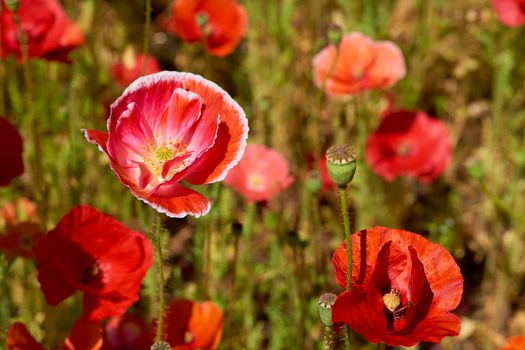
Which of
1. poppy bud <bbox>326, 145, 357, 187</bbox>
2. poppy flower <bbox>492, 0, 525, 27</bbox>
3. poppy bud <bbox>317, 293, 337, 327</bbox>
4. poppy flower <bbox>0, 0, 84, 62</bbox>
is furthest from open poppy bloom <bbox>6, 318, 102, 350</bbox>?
poppy flower <bbox>492, 0, 525, 27</bbox>

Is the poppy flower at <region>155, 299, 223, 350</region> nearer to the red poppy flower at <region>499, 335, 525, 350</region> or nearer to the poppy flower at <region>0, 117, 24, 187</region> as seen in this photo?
the poppy flower at <region>0, 117, 24, 187</region>

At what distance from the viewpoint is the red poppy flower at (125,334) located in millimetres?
1954

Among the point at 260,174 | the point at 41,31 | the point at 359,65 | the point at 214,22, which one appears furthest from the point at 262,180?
the point at 41,31

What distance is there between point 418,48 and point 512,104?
1.67 ft

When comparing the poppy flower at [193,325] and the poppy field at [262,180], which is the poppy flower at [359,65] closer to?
the poppy field at [262,180]

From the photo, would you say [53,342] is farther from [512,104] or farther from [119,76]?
[512,104]

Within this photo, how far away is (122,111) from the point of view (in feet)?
5.16

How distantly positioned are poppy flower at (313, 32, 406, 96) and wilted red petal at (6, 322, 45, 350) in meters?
1.43

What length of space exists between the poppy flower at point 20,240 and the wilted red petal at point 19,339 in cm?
35

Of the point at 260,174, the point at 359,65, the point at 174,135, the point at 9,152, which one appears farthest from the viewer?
the point at 359,65

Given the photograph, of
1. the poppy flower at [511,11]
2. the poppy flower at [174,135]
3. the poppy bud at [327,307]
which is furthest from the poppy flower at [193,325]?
the poppy flower at [511,11]

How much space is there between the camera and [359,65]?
9.61 ft

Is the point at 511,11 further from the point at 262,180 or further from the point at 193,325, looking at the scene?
the point at 193,325

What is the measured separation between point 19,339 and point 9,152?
1.44 feet
